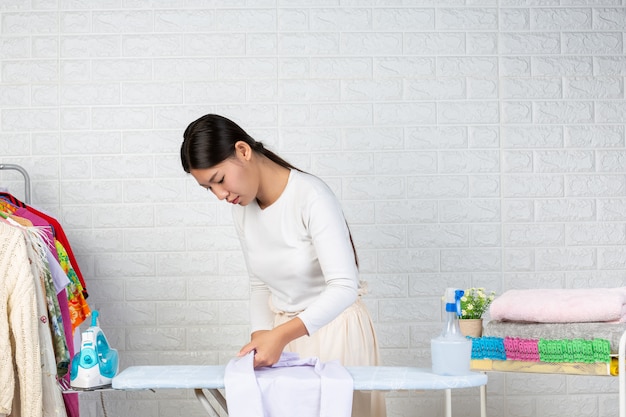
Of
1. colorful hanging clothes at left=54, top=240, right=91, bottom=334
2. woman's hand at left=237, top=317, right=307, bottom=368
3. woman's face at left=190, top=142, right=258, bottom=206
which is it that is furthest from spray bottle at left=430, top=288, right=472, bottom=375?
colorful hanging clothes at left=54, top=240, right=91, bottom=334

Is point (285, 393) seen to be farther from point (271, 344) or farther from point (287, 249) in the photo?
point (287, 249)

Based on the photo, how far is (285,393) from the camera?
6.44ft

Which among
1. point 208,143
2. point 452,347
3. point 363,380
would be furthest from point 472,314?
point 208,143

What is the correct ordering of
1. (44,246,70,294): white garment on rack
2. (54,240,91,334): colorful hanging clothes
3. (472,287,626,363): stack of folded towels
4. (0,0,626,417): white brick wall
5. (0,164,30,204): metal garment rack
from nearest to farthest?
(472,287,626,363): stack of folded towels < (44,246,70,294): white garment on rack < (54,240,91,334): colorful hanging clothes < (0,164,30,204): metal garment rack < (0,0,626,417): white brick wall

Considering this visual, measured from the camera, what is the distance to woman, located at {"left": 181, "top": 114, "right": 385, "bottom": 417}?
215cm

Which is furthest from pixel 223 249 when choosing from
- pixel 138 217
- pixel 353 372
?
pixel 353 372

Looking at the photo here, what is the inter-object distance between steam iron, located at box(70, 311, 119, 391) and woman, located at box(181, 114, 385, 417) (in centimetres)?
39

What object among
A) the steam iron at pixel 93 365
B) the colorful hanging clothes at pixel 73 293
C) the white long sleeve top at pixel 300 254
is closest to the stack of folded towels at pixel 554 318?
the white long sleeve top at pixel 300 254

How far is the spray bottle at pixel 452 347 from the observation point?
205 cm

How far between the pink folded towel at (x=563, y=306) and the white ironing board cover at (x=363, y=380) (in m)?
Result: 0.44

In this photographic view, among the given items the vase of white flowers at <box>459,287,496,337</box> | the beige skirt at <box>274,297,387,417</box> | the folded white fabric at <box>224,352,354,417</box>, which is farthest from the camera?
the vase of white flowers at <box>459,287,496,337</box>

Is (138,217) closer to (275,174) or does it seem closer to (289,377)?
(275,174)

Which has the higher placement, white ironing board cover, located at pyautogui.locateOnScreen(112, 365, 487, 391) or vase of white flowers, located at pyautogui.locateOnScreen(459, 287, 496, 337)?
vase of white flowers, located at pyautogui.locateOnScreen(459, 287, 496, 337)

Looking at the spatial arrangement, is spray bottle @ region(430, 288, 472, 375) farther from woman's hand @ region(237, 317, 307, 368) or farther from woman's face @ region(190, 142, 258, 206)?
woman's face @ region(190, 142, 258, 206)
